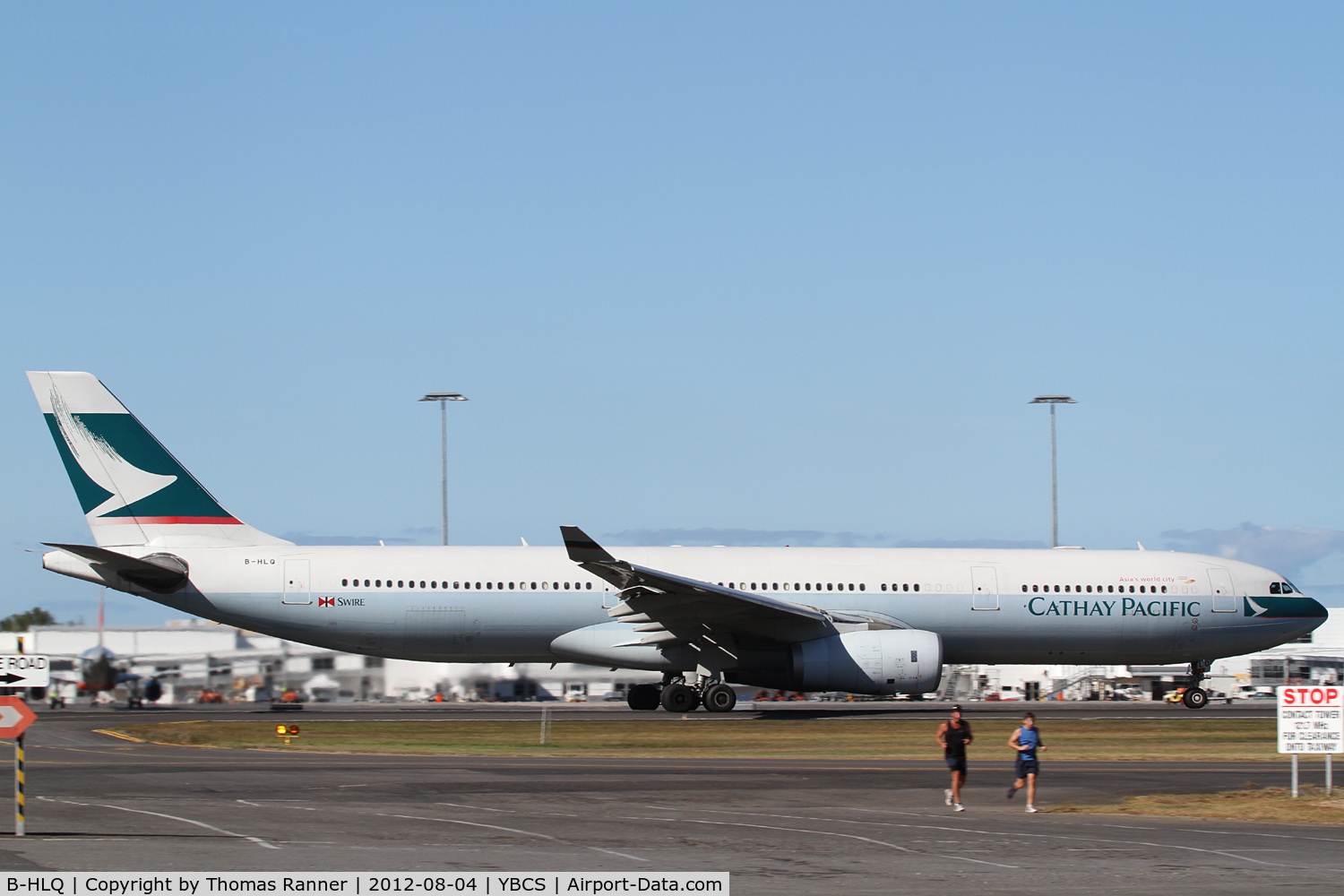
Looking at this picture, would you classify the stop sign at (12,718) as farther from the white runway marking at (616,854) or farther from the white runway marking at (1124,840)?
the white runway marking at (1124,840)

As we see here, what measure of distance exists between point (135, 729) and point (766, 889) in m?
22.8

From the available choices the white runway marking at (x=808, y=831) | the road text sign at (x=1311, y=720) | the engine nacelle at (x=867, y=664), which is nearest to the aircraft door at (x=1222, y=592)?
the engine nacelle at (x=867, y=664)

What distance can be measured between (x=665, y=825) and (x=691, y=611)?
1654 cm

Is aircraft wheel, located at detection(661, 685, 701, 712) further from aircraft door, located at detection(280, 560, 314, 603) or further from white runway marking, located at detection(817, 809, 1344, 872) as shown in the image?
white runway marking, located at detection(817, 809, 1344, 872)

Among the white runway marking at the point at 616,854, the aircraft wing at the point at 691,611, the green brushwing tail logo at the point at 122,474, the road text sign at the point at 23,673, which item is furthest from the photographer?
the green brushwing tail logo at the point at 122,474

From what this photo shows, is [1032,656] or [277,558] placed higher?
[277,558]

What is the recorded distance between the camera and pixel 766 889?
1170cm

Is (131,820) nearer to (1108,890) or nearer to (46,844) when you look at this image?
(46,844)

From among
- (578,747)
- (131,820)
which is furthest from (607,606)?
(131,820)

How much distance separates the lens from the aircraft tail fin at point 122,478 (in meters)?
34.7

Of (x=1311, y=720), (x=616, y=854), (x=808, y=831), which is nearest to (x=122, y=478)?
(x=808, y=831)

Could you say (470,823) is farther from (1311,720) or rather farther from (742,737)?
(742,737)

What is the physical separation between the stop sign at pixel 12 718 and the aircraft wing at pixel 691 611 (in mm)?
16109

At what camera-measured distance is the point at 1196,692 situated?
38.1 m
